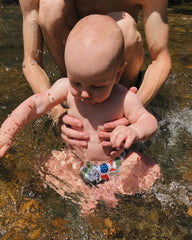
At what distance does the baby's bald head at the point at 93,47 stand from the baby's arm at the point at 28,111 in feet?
1.09

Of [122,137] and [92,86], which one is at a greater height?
[92,86]

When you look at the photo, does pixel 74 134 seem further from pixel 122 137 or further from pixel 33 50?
pixel 33 50

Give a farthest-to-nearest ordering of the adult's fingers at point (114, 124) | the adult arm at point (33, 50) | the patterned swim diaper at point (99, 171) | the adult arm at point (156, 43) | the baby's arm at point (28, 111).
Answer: the adult arm at point (33, 50)
the adult arm at point (156, 43)
the patterned swim diaper at point (99, 171)
the adult's fingers at point (114, 124)
the baby's arm at point (28, 111)

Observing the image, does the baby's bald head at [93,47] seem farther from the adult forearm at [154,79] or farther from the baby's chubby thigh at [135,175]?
the adult forearm at [154,79]

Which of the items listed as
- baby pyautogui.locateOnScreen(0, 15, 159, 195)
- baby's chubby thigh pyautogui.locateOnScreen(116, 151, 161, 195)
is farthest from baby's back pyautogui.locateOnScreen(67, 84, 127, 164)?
baby's chubby thigh pyautogui.locateOnScreen(116, 151, 161, 195)

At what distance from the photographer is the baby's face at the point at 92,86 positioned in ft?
5.27

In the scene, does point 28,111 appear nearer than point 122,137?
No

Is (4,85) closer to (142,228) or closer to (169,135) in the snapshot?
(169,135)

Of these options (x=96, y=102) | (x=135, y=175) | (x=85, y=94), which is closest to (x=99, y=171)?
(x=135, y=175)

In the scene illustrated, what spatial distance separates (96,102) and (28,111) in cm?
37

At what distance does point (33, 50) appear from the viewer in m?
2.48

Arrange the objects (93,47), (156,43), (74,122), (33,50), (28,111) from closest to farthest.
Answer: (93,47)
(28,111)
(74,122)
(156,43)
(33,50)

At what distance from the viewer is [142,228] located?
5.87 feet

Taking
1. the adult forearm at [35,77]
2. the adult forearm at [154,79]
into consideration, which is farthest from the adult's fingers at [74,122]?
the adult forearm at [154,79]
